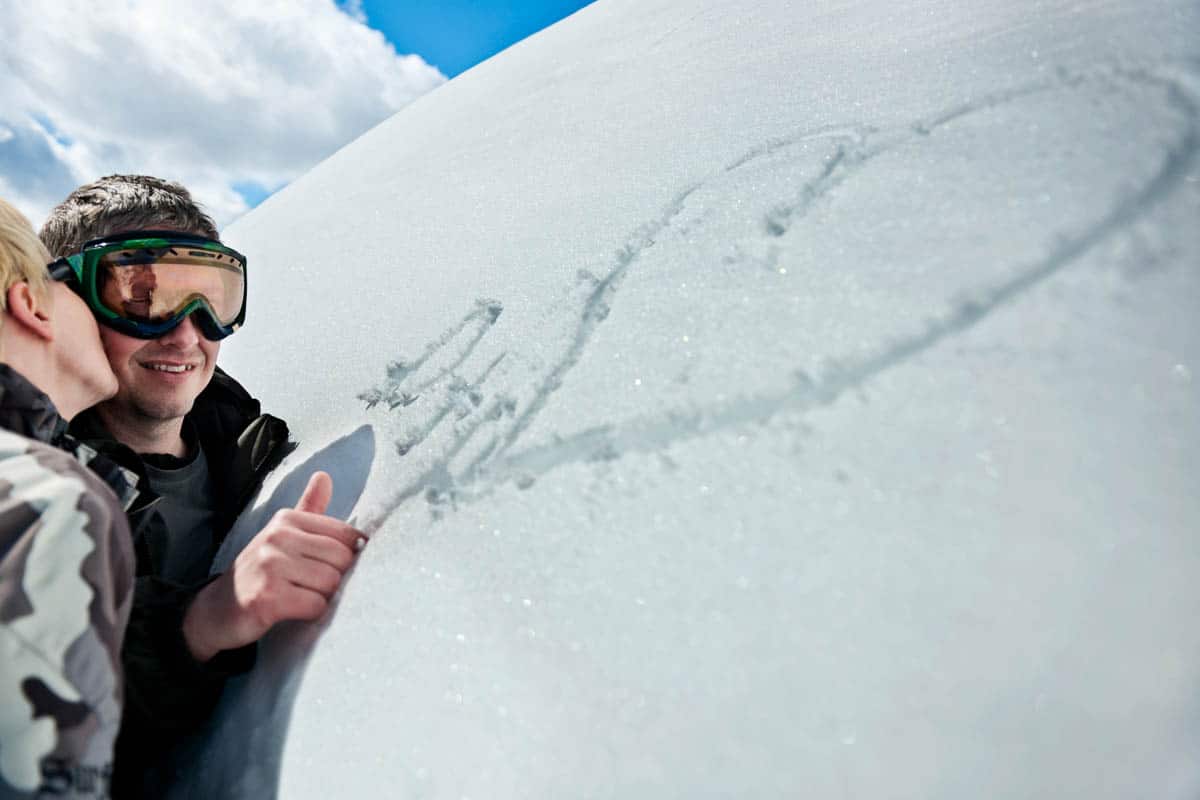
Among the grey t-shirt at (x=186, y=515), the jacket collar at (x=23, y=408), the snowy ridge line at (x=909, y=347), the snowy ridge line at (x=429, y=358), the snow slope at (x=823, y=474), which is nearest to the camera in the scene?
the snow slope at (x=823, y=474)

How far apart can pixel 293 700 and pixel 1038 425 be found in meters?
0.63

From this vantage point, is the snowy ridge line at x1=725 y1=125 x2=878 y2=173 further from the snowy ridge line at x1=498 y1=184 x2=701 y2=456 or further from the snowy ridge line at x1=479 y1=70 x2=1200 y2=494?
the snowy ridge line at x1=479 y1=70 x2=1200 y2=494

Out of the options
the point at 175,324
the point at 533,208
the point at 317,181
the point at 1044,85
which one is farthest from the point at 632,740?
the point at 317,181

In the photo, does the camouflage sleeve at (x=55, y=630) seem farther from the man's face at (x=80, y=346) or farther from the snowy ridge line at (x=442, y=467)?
the man's face at (x=80, y=346)

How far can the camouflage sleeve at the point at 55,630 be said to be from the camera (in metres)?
0.48

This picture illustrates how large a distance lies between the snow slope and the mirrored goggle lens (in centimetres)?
36

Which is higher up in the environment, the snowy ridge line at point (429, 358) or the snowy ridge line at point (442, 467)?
the snowy ridge line at point (429, 358)

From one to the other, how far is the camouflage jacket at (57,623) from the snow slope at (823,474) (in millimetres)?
164

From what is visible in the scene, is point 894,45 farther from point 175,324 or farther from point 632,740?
point 175,324

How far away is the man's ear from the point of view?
796mm

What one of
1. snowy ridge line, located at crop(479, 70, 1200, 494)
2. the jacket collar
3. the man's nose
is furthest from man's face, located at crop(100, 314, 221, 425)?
snowy ridge line, located at crop(479, 70, 1200, 494)

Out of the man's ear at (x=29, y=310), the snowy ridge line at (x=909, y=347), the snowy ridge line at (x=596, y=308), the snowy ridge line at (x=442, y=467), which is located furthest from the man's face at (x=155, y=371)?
the snowy ridge line at (x=909, y=347)

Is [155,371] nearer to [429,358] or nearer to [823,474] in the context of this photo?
[429,358]

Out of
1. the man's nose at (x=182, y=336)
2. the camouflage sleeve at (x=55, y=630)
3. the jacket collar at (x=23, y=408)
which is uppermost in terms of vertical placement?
the jacket collar at (x=23, y=408)
